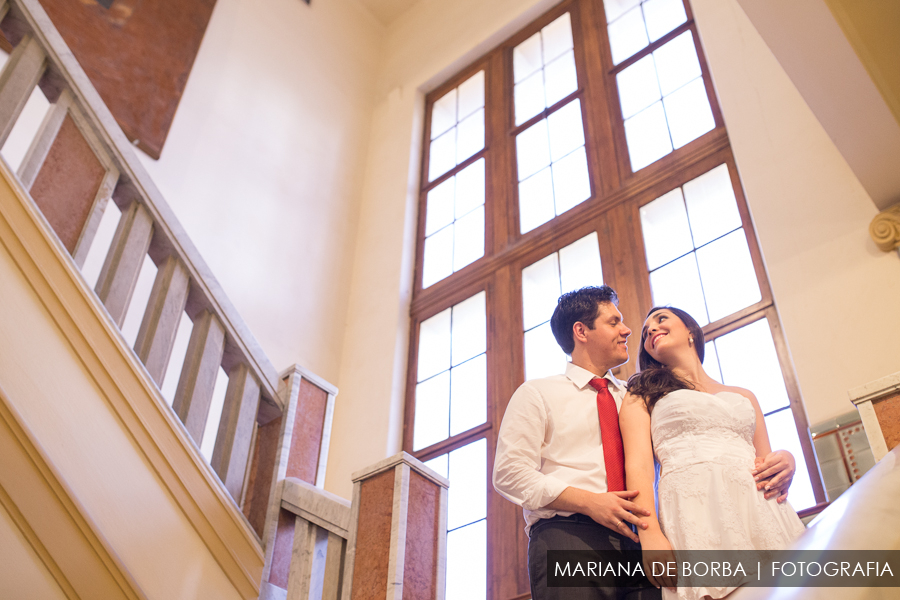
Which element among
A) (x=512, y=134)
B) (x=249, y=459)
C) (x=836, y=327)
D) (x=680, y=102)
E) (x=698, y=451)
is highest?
(x=512, y=134)

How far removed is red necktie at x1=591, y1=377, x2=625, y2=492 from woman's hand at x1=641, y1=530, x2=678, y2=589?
175mm

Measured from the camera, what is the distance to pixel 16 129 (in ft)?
17.2

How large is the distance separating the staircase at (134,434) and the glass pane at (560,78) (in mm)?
4389

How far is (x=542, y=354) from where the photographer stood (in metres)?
5.64

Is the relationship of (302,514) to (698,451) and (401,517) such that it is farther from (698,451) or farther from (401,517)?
(698,451)

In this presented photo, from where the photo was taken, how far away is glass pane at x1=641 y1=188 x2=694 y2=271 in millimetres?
5320

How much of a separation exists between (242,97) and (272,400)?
4476 millimetres

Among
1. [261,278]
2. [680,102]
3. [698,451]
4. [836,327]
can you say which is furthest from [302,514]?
[680,102]

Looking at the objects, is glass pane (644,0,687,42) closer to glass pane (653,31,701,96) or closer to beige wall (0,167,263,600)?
glass pane (653,31,701,96)

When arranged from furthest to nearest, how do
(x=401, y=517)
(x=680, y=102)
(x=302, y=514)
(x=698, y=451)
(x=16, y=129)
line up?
(x=680, y=102), (x=16, y=129), (x=302, y=514), (x=401, y=517), (x=698, y=451)

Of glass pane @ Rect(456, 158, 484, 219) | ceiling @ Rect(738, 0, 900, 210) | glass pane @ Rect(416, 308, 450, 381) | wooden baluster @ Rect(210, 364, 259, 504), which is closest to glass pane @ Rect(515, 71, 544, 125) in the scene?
glass pane @ Rect(456, 158, 484, 219)

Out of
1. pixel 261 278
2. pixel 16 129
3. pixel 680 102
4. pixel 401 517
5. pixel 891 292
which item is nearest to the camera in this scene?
pixel 401 517

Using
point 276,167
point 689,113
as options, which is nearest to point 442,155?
point 276,167

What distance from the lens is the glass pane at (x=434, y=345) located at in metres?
6.38
